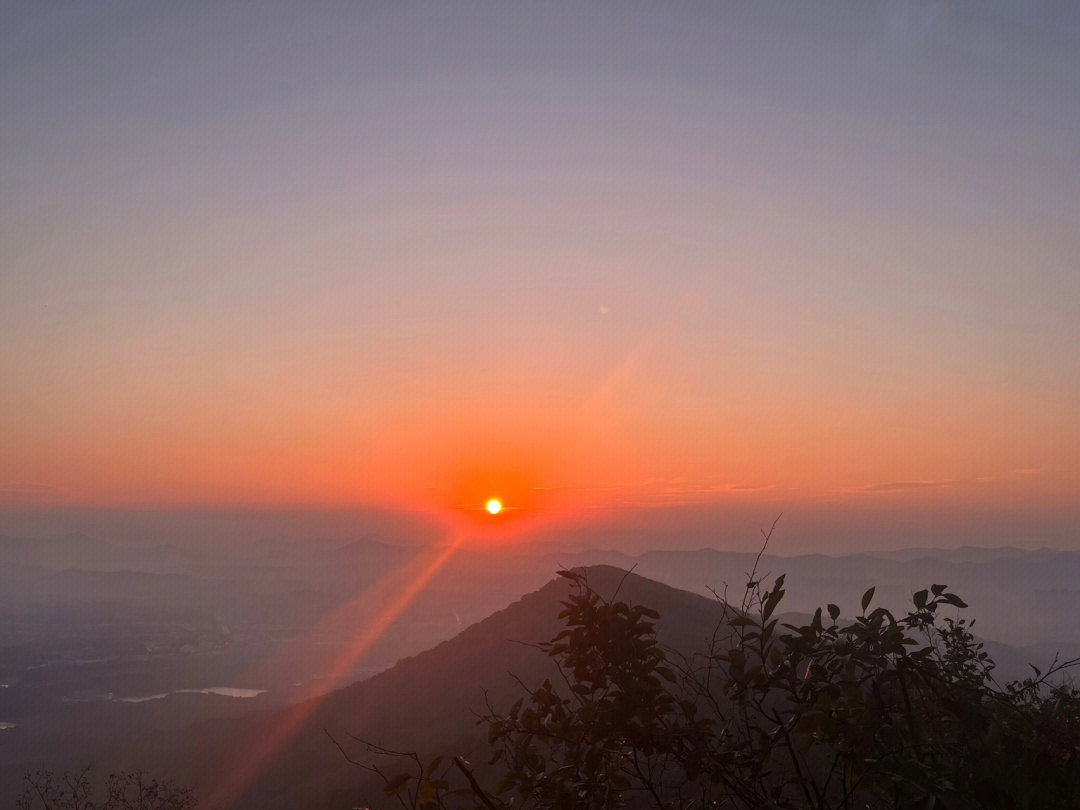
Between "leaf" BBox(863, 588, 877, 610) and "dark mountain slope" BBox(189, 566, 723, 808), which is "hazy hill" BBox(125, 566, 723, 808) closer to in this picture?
"dark mountain slope" BBox(189, 566, 723, 808)

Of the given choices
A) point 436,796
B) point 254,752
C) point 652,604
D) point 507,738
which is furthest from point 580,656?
point 254,752

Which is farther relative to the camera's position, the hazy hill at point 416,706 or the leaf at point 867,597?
the hazy hill at point 416,706

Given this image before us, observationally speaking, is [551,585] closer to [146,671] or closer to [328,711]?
[328,711]

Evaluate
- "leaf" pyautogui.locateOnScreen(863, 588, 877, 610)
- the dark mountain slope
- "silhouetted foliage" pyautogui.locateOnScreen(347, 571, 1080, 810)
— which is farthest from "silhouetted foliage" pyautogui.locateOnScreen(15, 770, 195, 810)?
"leaf" pyautogui.locateOnScreen(863, 588, 877, 610)

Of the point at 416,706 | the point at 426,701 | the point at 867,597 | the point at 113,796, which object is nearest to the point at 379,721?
the point at 416,706

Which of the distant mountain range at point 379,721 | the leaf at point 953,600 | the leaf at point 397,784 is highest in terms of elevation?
the leaf at point 953,600

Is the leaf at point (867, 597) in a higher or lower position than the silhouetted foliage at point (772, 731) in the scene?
higher

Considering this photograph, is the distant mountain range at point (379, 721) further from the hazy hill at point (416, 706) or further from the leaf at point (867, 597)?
the leaf at point (867, 597)

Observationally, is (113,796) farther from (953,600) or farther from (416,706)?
(416,706)

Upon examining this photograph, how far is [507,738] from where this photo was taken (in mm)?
4188

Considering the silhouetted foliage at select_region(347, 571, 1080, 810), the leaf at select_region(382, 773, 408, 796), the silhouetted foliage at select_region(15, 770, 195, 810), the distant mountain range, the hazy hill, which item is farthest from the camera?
the hazy hill

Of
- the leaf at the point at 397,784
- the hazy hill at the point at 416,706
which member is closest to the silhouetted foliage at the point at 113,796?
the hazy hill at the point at 416,706

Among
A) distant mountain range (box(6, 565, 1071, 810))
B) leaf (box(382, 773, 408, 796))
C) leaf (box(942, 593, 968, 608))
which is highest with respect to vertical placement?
leaf (box(942, 593, 968, 608))

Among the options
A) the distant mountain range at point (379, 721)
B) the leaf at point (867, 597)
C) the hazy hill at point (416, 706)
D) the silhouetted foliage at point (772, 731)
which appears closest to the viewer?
the silhouetted foliage at point (772, 731)
